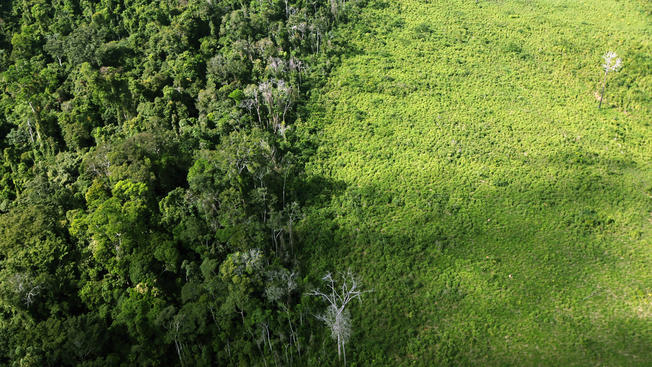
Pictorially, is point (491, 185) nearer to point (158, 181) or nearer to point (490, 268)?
point (490, 268)

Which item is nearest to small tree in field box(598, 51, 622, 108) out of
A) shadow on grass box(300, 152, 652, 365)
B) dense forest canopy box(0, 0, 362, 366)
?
shadow on grass box(300, 152, 652, 365)

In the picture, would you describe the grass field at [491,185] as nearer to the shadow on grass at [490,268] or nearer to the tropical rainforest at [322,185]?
the shadow on grass at [490,268]

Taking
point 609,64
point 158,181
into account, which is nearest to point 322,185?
point 158,181

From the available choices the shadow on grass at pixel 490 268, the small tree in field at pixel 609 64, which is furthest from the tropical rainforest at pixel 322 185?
the small tree in field at pixel 609 64

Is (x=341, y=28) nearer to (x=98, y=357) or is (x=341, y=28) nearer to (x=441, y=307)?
(x=441, y=307)

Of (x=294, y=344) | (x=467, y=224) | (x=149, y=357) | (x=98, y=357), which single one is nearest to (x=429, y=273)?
(x=467, y=224)

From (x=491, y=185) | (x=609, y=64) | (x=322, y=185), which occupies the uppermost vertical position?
(x=609, y=64)
